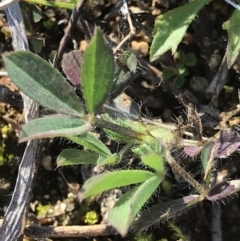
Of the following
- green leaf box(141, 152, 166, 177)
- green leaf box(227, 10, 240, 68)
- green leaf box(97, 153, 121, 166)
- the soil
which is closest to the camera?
green leaf box(141, 152, 166, 177)

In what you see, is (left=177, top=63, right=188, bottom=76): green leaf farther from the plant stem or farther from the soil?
the plant stem

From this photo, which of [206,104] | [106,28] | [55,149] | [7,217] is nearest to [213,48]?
[206,104]

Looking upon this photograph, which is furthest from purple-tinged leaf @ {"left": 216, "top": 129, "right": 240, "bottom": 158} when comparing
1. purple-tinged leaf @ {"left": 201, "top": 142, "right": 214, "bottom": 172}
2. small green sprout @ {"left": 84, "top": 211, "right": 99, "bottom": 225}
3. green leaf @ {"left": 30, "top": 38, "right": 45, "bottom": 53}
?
green leaf @ {"left": 30, "top": 38, "right": 45, "bottom": 53}

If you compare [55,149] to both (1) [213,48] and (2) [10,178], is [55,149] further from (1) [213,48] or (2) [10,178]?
(1) [213,48]

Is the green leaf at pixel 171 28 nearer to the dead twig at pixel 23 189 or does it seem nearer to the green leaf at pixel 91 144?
the green leaf at pixel 91 144

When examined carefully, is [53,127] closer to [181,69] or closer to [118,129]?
[118,129]

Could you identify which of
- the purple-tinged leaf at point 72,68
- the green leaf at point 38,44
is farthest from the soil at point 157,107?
the purple-tinged leaf at point 72,68
